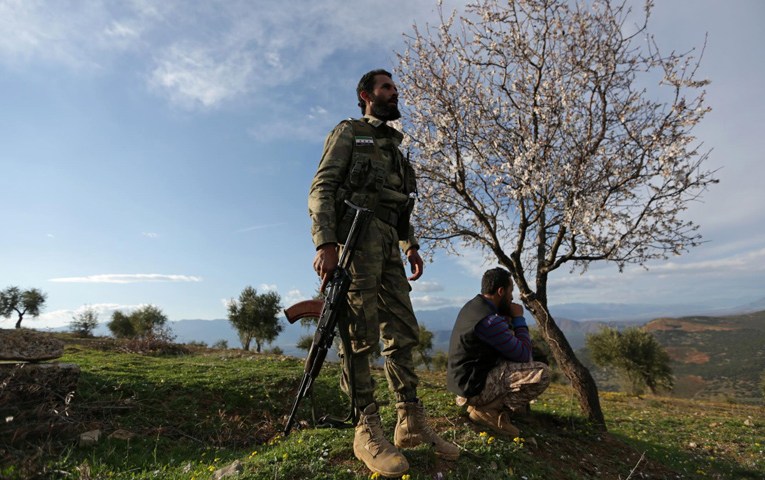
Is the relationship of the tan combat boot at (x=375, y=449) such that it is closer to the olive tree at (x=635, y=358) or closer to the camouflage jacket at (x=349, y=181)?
the camouflage jacket at (x=349, y=181)

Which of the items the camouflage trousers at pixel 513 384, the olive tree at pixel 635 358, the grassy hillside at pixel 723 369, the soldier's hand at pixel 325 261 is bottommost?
the grassy hillside at pixel 723 369

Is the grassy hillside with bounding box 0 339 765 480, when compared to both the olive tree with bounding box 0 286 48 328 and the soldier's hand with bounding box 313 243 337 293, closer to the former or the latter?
the soldier's hand with bounding box 313 243 337 293

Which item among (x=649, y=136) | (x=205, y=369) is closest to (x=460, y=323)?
(x=649, y=136)

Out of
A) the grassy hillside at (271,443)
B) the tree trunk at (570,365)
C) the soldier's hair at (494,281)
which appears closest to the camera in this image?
the grassy hillside at (271,443)

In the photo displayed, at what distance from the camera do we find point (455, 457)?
15.2 feet

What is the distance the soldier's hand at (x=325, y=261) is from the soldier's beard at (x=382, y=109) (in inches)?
77.0

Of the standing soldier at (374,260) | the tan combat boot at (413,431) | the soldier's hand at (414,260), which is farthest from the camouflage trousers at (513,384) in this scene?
the soldier's hand at (414,260)

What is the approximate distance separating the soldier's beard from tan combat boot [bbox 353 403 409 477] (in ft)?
11.8

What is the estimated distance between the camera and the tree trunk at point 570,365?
9.29m

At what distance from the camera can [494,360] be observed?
6.05m

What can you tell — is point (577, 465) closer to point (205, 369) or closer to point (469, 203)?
point (469, 203)

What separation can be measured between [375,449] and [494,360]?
102 inches

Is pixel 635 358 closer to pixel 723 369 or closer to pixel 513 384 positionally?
pixel 513 384

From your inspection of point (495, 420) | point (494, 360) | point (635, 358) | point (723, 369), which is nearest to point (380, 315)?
point (494, 360)
